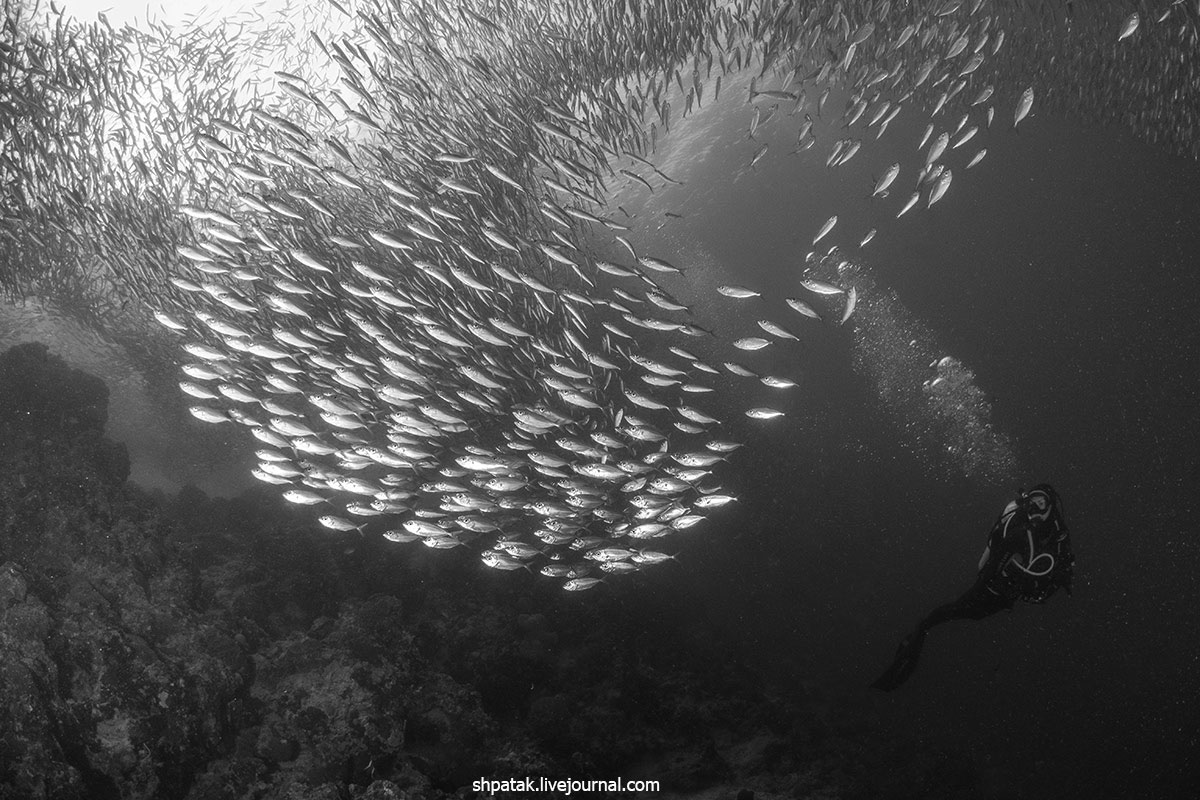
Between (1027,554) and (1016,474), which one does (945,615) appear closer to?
(1027,554)

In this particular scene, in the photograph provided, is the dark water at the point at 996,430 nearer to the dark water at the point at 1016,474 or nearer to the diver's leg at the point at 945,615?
the dark water at the point at 1016,474

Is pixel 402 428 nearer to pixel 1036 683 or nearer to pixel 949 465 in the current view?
pixel 1036 683

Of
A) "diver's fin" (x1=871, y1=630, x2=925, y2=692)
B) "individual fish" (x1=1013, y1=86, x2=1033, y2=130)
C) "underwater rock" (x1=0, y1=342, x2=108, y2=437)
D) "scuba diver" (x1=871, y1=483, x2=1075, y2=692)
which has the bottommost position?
"diver's fin" (x1=871, y1=630, x2=925, y2=692)

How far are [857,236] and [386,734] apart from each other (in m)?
40.4

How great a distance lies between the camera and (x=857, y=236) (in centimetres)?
3747

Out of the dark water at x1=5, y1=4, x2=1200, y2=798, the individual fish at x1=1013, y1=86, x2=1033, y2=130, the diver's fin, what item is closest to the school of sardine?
the individual fish at x1=1013, y1=86, x2=1033, y2=130

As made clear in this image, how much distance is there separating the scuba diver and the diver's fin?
4.47ft

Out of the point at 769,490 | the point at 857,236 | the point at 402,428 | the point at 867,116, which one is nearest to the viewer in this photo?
the point at 402,428

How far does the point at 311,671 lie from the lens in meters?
8.23

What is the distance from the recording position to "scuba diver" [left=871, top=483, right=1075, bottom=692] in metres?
6.81

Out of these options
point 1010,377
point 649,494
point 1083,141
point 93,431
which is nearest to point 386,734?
point 649,494

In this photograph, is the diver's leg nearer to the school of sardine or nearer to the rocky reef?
the rocky reef

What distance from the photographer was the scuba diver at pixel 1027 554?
681cm

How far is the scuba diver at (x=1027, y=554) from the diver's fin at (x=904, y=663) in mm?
1362
